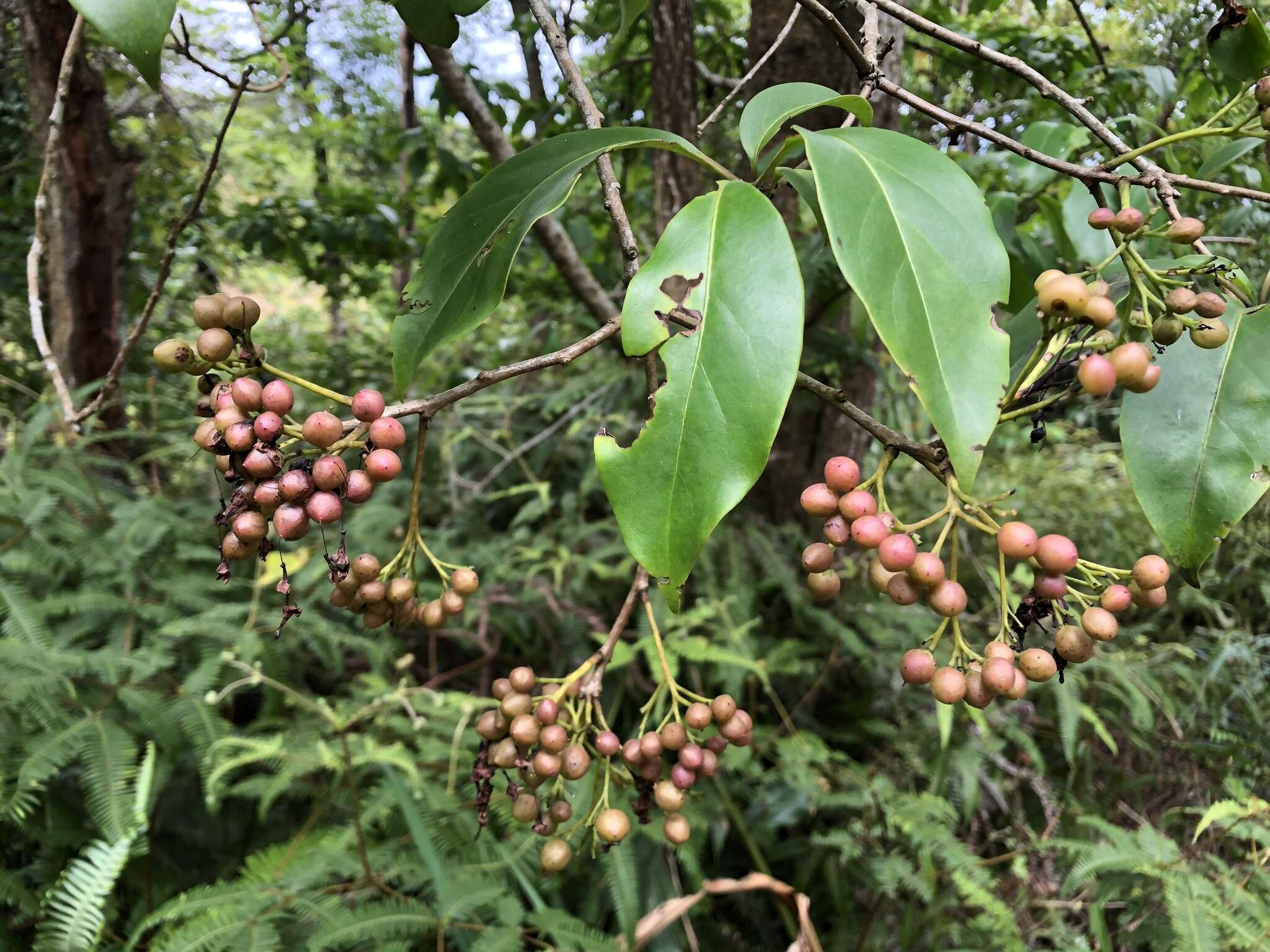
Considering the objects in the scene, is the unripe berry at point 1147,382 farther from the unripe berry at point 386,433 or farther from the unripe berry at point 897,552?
the unripe berry at point 386,433

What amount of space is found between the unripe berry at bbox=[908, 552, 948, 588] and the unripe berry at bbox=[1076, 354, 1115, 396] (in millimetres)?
178

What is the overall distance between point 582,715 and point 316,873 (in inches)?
47.4

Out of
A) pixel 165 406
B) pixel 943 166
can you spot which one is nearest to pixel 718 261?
pixel 943 166

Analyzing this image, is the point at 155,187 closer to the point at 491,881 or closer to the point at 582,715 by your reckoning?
the point at 491,881

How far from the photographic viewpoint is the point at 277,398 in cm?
57

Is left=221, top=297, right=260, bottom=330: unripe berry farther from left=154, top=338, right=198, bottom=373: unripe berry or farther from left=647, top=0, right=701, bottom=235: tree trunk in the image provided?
left=647, top=0, right=701, bottom=235: tree trunk

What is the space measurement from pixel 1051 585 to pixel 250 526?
2.12 feet

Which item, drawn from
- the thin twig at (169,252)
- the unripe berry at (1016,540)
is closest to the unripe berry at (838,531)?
the unripe berry at (1016,540)

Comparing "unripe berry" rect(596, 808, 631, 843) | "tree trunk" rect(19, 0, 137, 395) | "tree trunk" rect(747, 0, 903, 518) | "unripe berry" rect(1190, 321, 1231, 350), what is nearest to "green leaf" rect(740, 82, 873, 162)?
"unripe berry" rect(1190, 321, 1231, 350)

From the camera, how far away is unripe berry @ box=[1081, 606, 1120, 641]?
605 mm

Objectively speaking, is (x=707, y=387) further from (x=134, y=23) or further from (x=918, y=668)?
(x=134, y=23)

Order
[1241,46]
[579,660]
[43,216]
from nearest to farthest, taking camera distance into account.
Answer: [1241,46]
[43,216]
[579,660]

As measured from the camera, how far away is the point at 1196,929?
5.44ft

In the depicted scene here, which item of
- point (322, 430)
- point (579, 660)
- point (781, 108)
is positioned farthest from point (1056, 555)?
point (579, 660)
